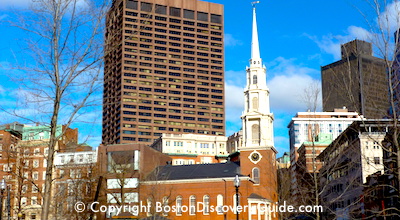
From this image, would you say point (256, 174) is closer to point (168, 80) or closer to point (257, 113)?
point (257, 113)

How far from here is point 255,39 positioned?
8769 cm

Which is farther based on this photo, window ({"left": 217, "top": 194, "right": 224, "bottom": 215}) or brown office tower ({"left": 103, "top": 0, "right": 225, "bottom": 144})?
brown office tower ({"left": 103, "top": 0, "right": 225, "bottom": 144})

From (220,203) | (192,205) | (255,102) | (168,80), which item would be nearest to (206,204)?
(192,205)

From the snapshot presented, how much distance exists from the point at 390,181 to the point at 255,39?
111 ft

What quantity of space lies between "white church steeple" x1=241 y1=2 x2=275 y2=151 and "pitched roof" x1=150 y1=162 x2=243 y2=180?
447 cm

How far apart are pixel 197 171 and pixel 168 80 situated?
110917 mm

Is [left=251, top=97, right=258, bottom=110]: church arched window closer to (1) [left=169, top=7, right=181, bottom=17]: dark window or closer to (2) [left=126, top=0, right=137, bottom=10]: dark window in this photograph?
(2) [left=126, top=0, right=137, bottom=10]: dark window

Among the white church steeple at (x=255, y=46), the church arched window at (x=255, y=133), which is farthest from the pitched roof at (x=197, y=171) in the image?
the white church steeple at (x=255, y=46)

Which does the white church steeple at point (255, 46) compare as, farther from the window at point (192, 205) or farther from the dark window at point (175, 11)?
the dark window at point (175, 11)

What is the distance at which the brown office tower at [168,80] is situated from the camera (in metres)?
183

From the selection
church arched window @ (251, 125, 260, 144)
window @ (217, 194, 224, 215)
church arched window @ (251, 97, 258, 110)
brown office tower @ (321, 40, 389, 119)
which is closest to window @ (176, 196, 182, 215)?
window @ (217, 194, 224, 215)

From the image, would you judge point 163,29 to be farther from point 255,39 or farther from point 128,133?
point 255,39

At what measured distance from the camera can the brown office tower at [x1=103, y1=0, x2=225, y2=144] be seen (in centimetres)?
18325

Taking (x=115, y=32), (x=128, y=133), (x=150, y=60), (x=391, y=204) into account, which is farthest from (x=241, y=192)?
(x=150, y=60)
